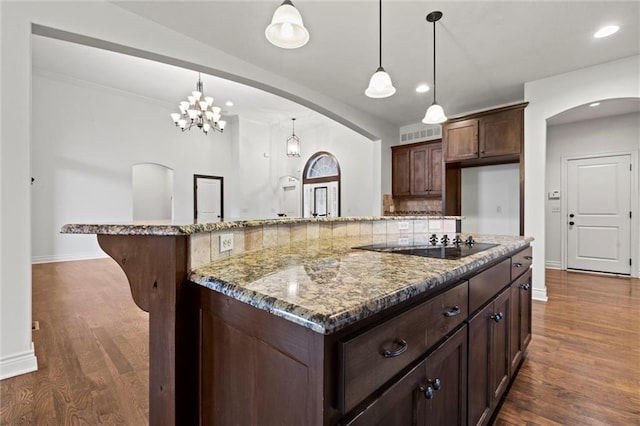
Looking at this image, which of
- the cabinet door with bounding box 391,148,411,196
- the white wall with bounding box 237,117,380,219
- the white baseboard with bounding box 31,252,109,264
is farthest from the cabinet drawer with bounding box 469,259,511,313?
the white baseboard with bounding box 31,252,109,264

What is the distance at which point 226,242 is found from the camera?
1.22 metres

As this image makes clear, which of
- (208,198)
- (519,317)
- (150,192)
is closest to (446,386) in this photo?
(519,317)

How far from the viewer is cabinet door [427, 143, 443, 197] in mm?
5375

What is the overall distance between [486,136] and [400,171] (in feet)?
5.98

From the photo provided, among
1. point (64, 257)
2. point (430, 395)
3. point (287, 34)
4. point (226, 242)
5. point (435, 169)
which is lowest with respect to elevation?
point (64, 257)

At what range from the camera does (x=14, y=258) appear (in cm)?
200

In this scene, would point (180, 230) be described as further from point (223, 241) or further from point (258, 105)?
point (258, 105)

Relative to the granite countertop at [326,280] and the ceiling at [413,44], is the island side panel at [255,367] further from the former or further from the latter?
the ceiling at [413,44]

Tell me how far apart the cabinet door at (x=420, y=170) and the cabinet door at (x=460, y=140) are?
2.41 feet

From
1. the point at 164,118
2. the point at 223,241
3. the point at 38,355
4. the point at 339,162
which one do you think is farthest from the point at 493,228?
the point at 164,118

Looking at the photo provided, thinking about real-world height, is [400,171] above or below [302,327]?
above

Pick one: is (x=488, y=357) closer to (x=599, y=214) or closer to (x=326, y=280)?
(x=326, y=280)

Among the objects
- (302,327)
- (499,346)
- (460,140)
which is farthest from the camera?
(460,140)

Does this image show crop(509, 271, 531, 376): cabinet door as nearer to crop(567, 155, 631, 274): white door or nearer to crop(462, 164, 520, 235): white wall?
crop(462, 164, 520, 235): white wall
